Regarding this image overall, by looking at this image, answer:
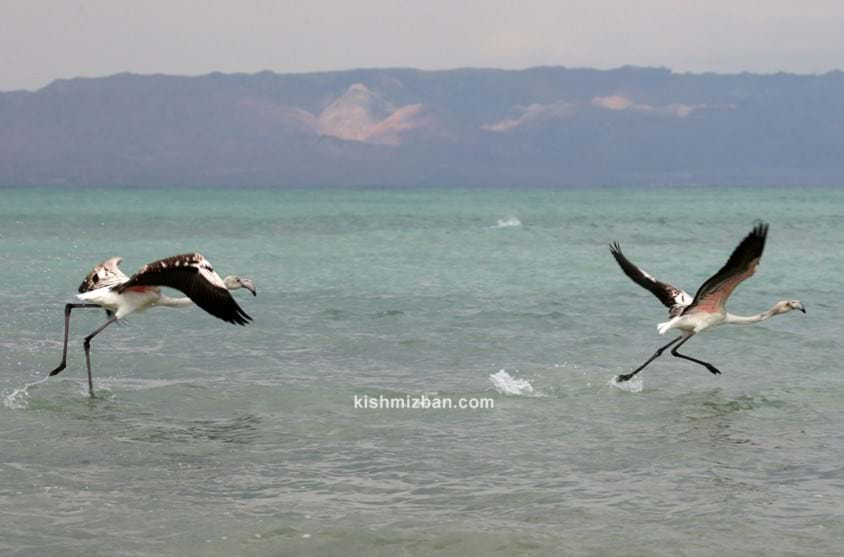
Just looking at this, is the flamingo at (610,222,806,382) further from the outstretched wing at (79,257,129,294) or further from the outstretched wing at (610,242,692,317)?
the outstretched wing at (79,257,129,294)

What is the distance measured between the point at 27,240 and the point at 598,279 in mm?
27690

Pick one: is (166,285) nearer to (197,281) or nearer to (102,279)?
(197,281)

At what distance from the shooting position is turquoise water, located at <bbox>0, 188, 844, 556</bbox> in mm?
8781

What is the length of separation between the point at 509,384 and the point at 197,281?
4.08 m

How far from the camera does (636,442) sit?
11.6 meters

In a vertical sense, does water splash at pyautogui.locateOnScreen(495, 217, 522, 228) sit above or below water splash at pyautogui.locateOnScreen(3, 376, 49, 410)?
below

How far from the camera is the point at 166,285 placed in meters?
12.4

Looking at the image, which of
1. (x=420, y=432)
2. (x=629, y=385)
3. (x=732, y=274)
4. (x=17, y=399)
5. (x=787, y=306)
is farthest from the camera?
(x=787, y=306)

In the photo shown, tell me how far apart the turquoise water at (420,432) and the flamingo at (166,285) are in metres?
1.02

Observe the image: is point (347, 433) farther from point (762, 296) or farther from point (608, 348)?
point (762, 296)

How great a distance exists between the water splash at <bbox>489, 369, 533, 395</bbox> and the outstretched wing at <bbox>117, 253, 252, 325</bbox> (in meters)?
3.41

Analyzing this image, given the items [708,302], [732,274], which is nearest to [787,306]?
[708,302]

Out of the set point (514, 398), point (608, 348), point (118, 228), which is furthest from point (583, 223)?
point (514, 398)

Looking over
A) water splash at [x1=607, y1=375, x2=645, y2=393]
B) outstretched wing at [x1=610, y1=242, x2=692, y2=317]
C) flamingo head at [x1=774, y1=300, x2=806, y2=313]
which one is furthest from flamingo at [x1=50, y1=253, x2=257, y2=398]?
flamingo head at [x1=774, y1=300, x2=806, y2=313]
